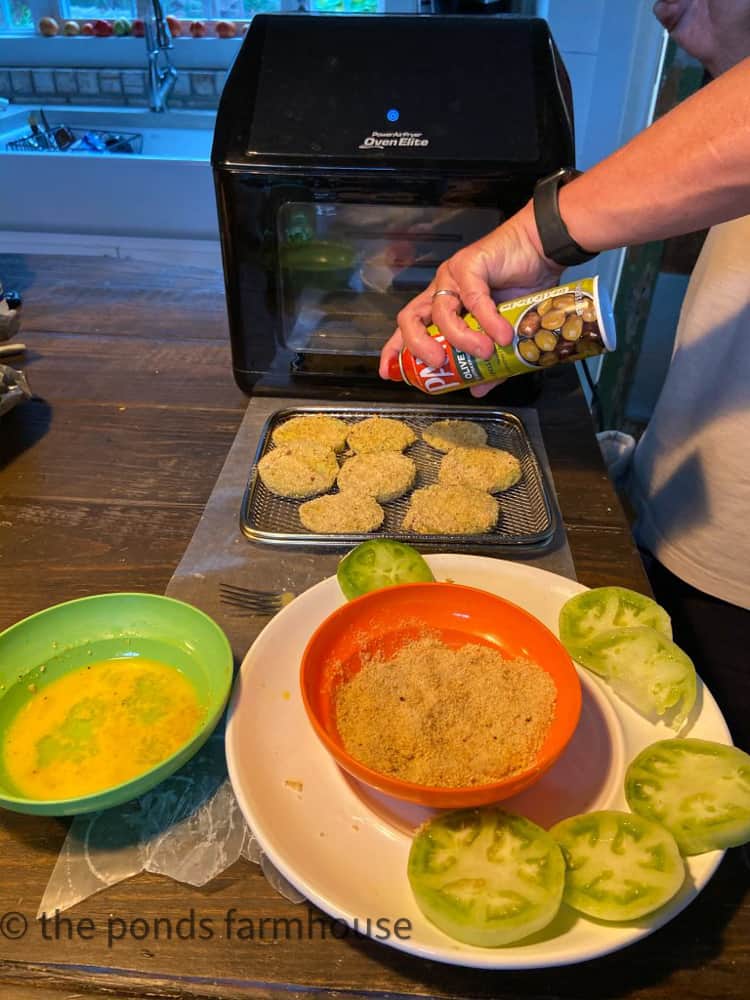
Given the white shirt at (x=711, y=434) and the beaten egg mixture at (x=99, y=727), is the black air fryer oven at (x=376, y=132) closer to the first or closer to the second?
the white shirt at (x=711, y=434)

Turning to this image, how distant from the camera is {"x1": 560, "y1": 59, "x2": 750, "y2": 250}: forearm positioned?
0.62 meters

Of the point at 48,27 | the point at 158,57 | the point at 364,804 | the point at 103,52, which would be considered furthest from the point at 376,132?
the point at 48,27

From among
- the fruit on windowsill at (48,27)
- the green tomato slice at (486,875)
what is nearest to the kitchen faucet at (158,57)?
the fruit on windowsill at (48,27)

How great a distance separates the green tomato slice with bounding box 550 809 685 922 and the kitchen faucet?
321 cm

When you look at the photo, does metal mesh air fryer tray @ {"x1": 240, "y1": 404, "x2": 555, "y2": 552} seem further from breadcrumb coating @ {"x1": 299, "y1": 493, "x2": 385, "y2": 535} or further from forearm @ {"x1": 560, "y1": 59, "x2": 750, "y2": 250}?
forearm @ {"x1": 560, "y1": 59, "x2": 750, "y2": 250}

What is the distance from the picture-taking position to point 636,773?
0.56 m

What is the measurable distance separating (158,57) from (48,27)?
0.48 metres

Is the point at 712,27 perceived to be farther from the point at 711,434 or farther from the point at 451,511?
the point at 451,511

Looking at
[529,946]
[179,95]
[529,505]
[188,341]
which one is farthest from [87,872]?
[179,95]

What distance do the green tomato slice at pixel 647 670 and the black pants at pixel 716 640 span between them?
0.32 metres

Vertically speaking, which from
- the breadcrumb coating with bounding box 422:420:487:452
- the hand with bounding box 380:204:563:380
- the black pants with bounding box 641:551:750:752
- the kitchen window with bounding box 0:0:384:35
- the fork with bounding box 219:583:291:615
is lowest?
the black pants with bounding box 641:551:750:752

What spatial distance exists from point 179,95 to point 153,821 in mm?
3217

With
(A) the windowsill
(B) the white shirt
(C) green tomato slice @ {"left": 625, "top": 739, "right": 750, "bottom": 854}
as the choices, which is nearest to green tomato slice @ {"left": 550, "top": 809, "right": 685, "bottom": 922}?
(C) green tomato slice @ {"left": 625, "top": 739, "right": 750, "bottom": 854}

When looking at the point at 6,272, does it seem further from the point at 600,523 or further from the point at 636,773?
the point at 636,773
